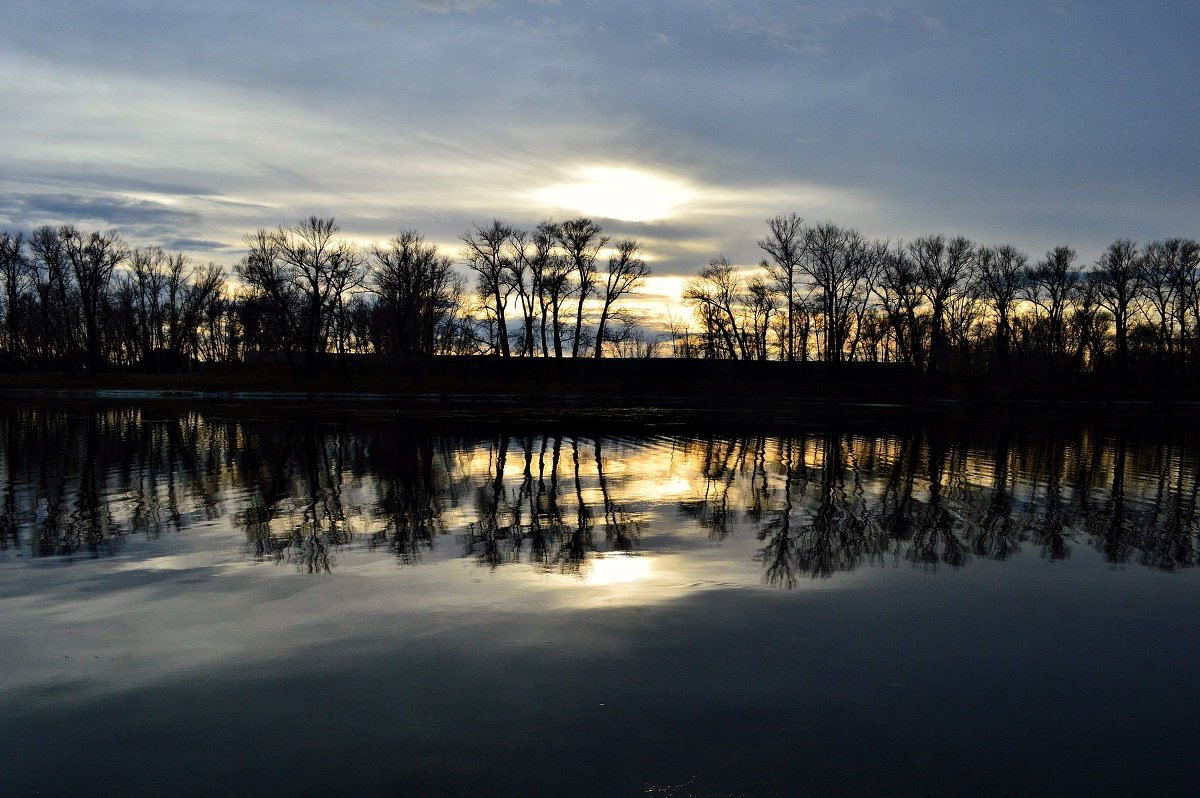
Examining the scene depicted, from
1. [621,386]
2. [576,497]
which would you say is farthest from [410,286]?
[576,497]

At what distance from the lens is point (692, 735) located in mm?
5367

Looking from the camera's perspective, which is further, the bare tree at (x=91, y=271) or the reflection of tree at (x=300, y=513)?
the bare tree at (x=91, y=271)

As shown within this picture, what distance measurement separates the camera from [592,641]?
23.4ft

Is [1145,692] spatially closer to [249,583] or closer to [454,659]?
[454,659]

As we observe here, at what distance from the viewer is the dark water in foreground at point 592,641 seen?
16.5ft

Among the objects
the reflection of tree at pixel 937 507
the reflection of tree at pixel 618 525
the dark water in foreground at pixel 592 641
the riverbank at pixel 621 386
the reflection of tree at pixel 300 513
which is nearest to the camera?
the dark water in foreground at pixel 592 641

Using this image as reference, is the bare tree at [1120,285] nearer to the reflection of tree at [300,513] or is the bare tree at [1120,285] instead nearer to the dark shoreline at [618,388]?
the dark shoreline at [618,388]

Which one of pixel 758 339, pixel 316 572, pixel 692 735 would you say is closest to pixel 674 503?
pixel 316 572

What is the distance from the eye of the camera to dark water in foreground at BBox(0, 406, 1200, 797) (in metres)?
5.02

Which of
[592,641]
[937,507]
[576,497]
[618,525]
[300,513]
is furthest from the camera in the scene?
[576,497]

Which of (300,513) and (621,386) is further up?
(621,386)

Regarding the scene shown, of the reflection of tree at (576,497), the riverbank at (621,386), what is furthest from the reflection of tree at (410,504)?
the riverbank at (621,386)

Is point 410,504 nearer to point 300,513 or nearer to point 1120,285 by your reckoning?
point 300,513

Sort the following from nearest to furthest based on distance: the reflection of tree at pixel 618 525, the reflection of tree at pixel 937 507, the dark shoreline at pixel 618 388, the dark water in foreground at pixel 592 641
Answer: the dark water in foreground at pixel 592 641 < the reflection of tree at pixel 937 507 < the reflection of tree at pixel 618 525 < the dark shoreline at pixel 618 388
